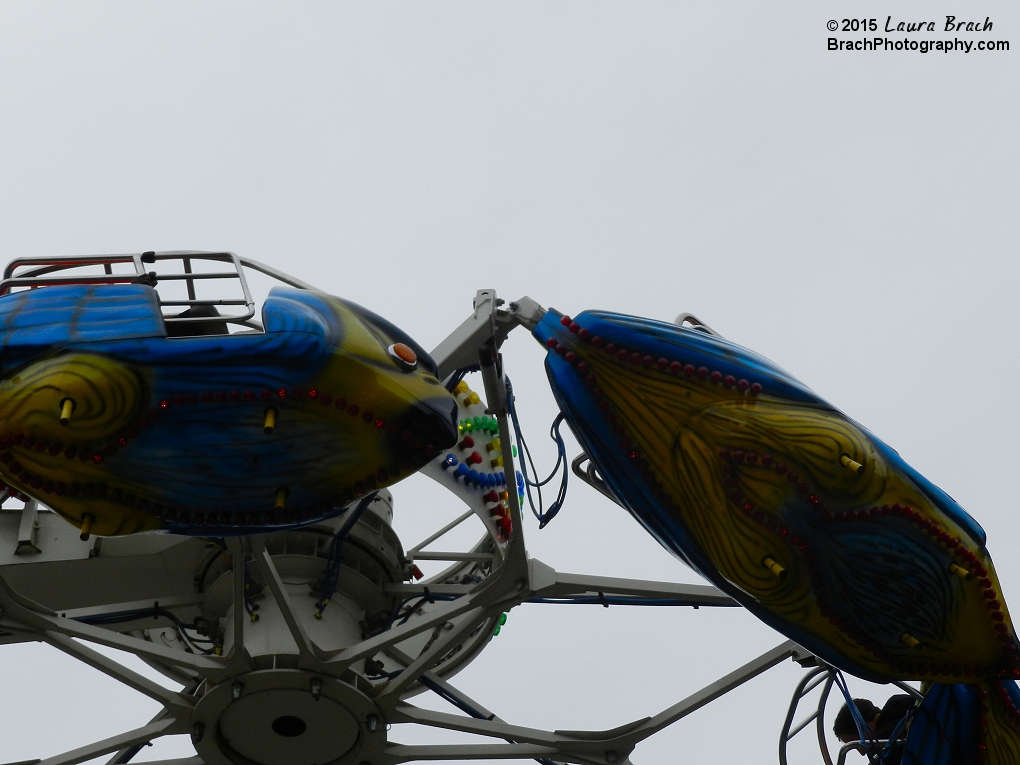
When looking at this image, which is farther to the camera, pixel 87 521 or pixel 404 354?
pixel 404 354

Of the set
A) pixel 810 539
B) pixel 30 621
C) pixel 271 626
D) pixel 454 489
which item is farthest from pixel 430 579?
pixel 810 539

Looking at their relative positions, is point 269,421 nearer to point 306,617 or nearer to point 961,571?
point 306,617

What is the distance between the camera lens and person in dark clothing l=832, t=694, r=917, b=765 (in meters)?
12.8

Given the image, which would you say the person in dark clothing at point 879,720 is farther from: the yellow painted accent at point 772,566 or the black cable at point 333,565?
the black cable at point 333,565

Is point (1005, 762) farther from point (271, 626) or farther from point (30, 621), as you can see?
point (30, 621)

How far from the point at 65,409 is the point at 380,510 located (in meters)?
5.30

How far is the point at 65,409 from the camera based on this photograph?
9680 millimetres

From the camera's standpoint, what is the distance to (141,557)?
14.7m

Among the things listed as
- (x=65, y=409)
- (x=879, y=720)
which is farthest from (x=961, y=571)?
(x=65, y=409)

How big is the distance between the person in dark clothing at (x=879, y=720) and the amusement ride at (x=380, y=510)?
0.10 metres

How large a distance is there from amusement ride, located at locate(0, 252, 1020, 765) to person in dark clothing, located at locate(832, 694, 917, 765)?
10 centimetres

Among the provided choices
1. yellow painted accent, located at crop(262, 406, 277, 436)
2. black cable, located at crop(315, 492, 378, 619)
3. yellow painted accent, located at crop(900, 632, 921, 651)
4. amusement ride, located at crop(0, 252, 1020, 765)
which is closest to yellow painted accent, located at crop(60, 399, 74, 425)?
amusement ride, located at crop(0, 252, 1020, 765)

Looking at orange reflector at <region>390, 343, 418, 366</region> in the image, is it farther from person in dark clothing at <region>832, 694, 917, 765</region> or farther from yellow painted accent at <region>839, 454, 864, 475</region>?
person in dark clothing at <region>832, 694, 917, 765</region>

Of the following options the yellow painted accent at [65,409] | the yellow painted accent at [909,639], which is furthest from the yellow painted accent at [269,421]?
the yellow painted accent at [909,639]
